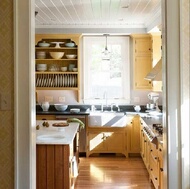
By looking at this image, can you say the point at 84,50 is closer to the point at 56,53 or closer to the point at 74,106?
the point at 56,53

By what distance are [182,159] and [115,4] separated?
2841 millimetres

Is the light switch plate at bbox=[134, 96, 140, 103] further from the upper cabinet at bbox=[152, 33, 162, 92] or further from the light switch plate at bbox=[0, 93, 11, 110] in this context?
the light switch plate at bbox=[0, 93, 11, 110]

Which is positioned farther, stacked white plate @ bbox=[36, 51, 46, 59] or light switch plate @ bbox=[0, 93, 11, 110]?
stacked white plate @ bbox=[36, 51, 46, 59]

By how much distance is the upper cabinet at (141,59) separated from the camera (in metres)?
6.68

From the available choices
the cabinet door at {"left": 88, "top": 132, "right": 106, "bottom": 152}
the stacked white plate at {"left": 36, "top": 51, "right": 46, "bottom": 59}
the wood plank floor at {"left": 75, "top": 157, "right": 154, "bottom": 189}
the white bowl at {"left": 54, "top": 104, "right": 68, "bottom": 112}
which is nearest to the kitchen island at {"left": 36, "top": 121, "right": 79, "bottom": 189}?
the wood plank floor at {"left": 75, "top": 157, "right": 154, "bottom": 189}

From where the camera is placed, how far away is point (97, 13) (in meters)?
5.29

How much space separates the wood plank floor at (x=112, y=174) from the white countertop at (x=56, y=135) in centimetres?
94

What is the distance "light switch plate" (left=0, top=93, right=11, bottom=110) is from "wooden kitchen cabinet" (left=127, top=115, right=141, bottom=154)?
4.32 metres

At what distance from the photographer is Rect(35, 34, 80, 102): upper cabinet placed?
6.70m

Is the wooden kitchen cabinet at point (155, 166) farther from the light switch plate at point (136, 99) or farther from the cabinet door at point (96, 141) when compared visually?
the light switch plate at point (136, 99)

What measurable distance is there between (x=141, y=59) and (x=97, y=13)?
184cm

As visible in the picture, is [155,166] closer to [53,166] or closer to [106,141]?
[53,166]

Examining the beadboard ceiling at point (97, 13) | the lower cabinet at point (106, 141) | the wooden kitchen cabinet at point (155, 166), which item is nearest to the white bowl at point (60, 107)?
the lower cabinet at point (106, 141)

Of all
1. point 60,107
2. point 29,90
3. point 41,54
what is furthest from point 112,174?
point 29,90
